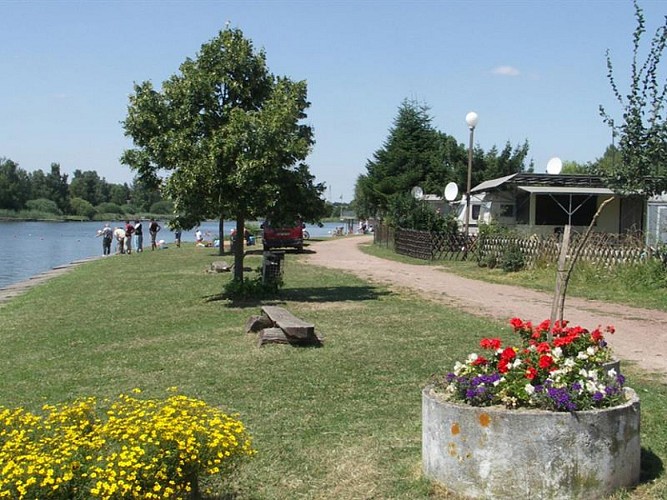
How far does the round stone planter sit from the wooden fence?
35.1 ft

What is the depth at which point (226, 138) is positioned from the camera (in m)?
14.5

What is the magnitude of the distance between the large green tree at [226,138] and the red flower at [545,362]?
1021 centimetres

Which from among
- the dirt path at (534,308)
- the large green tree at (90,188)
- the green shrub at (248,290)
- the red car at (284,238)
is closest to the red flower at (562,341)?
the dirt path at (534,308)

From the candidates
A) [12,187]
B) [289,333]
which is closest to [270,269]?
[289,333]

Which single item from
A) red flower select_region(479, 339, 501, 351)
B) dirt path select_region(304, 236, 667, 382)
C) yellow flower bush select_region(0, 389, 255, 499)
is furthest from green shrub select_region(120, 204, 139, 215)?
yellow flower bush select_region(0, 389, 255, 499)

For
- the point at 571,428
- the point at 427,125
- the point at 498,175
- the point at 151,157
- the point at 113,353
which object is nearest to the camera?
the point at 571,428

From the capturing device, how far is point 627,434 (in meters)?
4.50

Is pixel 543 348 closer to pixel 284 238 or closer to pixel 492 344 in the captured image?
pixel 492 344

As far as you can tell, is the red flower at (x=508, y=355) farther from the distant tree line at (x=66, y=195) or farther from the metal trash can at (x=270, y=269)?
the distant tree line at (x=66, y=195)

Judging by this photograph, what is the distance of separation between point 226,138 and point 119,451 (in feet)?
36.7

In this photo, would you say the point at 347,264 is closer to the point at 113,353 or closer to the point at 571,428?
the point at 113,353

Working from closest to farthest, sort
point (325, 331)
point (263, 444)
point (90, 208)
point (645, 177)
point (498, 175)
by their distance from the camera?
point (263, 444), point (325, 331), point (645, 177), point (498, 175), point (90, 208)

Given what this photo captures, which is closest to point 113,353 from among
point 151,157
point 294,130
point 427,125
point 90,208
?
point 151,157

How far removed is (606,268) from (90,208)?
13423cm
